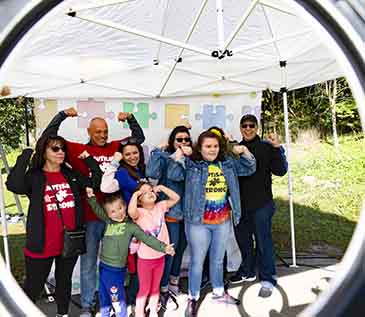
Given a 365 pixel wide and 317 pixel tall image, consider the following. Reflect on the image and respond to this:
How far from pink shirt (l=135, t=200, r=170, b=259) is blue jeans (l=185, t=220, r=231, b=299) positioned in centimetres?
17

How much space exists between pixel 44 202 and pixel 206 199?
0.97 m

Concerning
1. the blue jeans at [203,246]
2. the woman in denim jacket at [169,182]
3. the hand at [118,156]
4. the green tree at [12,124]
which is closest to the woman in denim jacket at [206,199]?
the blue jeans at [203,246]

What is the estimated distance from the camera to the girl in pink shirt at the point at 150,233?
2875mm

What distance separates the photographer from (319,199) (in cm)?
691

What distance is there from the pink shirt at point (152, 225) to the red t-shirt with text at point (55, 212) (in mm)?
Answer: 443

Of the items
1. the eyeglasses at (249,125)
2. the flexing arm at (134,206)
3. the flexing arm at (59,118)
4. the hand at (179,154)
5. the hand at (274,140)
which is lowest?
the flexing arm at (134,206)

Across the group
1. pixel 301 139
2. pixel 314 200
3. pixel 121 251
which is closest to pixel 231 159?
pixel 121 251

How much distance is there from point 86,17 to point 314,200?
534cm

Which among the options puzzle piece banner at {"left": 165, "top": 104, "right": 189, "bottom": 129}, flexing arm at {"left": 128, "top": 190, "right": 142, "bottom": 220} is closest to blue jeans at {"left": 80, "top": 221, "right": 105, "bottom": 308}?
flexing arm at {"left": 128, "top": 190, "right": 142, "bottom": 220}

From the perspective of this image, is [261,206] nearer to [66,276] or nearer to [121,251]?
[121,251]

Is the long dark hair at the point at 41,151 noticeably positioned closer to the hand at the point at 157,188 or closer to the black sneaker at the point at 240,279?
the hand at the point at 157,188

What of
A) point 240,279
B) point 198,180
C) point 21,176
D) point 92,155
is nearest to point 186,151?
point 198,180

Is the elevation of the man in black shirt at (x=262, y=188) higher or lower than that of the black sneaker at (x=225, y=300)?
higher

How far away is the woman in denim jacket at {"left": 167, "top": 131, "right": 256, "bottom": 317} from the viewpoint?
293 cm
